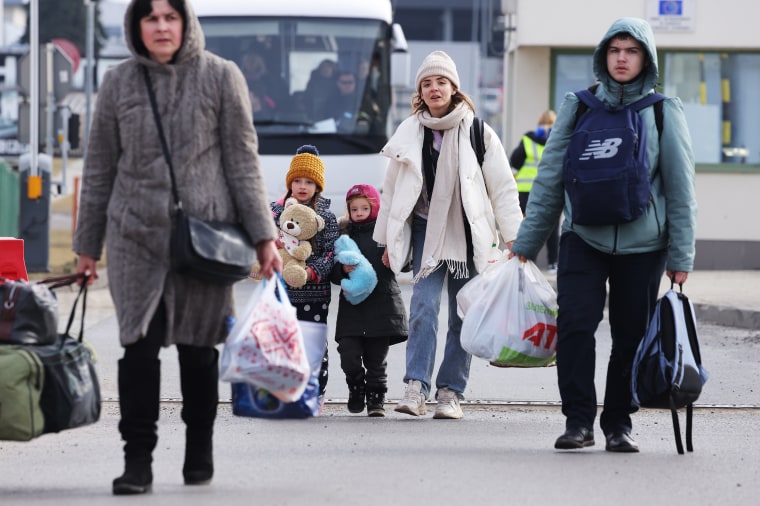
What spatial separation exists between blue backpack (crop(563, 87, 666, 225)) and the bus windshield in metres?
10.9

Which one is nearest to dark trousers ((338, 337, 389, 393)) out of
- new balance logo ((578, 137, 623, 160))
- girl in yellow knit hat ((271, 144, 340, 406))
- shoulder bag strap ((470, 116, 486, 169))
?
girl in yellow knit hat ((271, 144, 340, 406))

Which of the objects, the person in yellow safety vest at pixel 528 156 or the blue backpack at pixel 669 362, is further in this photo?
the person in yellow safety vest at pixel 528 156

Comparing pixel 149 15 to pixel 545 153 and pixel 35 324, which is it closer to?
pixel 35 324

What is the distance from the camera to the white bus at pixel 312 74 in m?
17.3

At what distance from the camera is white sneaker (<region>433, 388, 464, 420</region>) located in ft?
25.2

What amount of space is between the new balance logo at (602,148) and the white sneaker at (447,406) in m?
1.84

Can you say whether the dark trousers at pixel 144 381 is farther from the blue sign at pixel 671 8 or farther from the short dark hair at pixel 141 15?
the blue sign at pixel 671 8

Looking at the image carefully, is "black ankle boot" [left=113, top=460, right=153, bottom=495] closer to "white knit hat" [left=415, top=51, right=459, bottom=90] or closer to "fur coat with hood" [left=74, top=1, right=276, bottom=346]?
"fur coat with hood" [left=74, top=1, right=276, bottom=346]

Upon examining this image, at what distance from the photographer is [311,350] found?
18.7 ft

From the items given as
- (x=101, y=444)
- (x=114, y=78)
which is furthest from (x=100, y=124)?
(x=101, y=444)

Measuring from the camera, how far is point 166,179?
5254 mm

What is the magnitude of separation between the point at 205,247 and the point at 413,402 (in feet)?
9.13

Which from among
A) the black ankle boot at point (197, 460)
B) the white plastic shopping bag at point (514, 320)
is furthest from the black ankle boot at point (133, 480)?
the white plastic shopping bag at point (514, 320)

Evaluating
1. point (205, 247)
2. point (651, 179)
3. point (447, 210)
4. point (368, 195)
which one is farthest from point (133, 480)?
point (368, 195)
